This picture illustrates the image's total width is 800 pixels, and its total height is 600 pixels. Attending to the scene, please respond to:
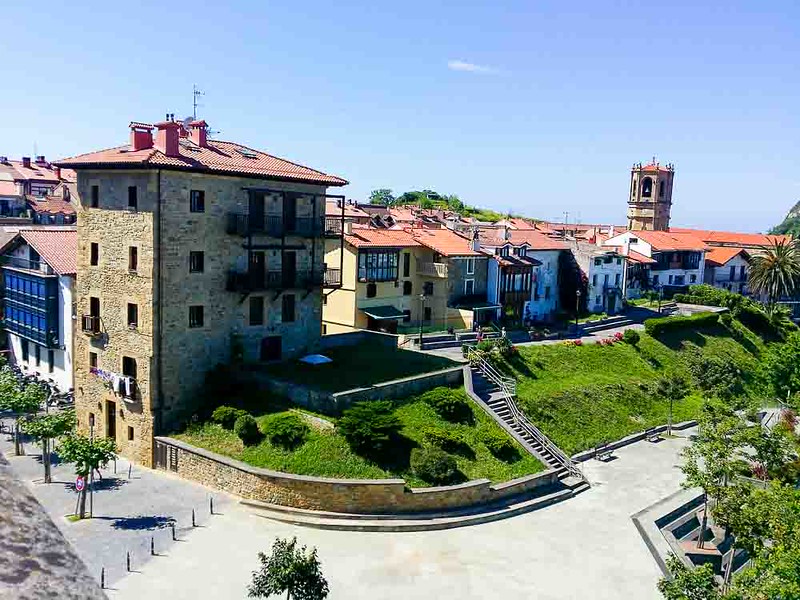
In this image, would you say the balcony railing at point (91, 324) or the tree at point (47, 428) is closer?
the tree at point (47, 428)

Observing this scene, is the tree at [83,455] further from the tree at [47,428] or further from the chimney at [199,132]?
the chimney at [199,132]

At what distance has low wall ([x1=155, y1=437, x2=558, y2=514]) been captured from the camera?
30.7 metres

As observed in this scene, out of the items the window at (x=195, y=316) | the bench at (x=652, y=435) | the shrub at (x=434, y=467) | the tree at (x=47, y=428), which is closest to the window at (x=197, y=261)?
the window at (x=195, y=316)

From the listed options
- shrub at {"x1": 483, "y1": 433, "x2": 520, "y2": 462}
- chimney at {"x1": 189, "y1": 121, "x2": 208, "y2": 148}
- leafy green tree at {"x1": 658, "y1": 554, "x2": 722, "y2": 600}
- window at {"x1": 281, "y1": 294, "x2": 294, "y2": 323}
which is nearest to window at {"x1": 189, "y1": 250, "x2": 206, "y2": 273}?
window at {"x1": 281, "y1": 294, "x2": 294, "y2": 323}

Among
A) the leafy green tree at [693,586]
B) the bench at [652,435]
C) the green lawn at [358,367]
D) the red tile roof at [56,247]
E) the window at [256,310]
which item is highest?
the red tile roof at [56,247]

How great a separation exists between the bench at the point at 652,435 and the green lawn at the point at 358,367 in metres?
14.1

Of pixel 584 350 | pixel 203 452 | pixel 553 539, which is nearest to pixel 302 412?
pixel 203 452

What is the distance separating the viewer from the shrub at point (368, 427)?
107ft

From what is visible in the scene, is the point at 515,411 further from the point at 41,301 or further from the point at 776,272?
the point at 776,272

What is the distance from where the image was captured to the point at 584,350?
5606 cm

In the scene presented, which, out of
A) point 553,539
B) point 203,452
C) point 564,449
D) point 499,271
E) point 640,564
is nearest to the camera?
point 640,564

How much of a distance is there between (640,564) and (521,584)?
5.64 meters

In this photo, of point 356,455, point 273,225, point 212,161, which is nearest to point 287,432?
point 356,455

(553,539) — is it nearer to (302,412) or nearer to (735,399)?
(302,412)
